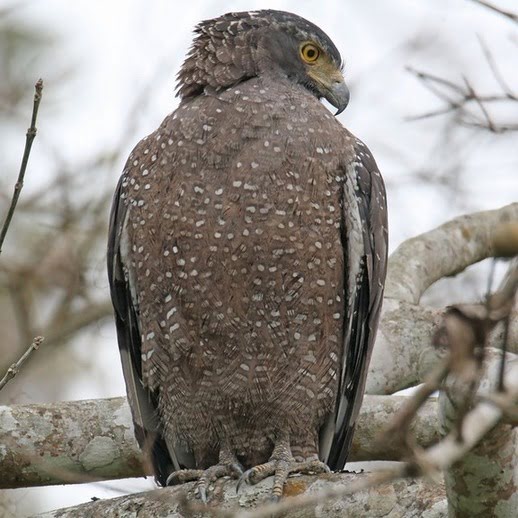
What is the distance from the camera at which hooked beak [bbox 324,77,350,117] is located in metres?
6.21

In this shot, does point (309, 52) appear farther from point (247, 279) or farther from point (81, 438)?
point (81, 438)

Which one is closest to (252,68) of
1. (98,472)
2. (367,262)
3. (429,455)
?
(367,262)

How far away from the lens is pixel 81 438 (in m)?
5.38

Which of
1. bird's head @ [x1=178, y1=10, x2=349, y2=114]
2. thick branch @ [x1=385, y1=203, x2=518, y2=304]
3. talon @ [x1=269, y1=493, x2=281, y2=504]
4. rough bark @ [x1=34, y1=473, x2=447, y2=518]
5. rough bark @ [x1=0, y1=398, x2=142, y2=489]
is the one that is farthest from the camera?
thick branch @ [x1=385, y1=203, x2=518, y2=304]

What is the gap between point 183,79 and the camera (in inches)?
243

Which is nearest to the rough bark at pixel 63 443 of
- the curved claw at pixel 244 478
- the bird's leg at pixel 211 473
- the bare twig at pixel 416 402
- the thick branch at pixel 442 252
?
the bird's leg at pixel 211 473

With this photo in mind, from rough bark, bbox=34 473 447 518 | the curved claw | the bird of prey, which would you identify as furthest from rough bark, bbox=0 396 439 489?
the curved claw

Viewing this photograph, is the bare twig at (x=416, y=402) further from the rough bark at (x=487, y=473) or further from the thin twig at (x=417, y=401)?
the rough bark at (x=487, y=473)

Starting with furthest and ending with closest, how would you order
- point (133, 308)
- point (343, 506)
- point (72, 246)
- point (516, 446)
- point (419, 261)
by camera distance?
point (72, 246)
point (419, 261)
point (133, 308)
point (343, 506)
point (516, 446)

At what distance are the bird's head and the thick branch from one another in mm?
1293

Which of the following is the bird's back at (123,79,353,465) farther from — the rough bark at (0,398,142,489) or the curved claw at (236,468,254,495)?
the curved claw at (236,468,254,495)

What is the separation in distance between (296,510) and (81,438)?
62.6 inches

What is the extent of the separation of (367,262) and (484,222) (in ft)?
6.30

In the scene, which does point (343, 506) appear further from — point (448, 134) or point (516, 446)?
point (448, 134)
